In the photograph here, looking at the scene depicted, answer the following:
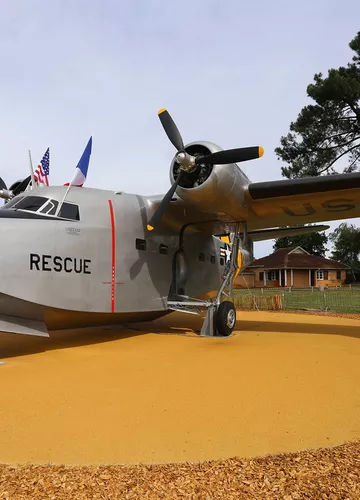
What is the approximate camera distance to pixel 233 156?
366 inches

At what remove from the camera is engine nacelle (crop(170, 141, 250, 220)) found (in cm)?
953

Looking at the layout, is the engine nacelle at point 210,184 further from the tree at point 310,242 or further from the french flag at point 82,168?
the tree at point 310,242

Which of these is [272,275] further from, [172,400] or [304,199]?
[172,400]

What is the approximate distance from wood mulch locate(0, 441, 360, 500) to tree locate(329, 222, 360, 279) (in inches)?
1586

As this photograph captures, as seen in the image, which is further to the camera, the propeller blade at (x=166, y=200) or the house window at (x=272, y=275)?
the house window at (x=272, y=275)

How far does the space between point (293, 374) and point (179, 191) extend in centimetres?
538

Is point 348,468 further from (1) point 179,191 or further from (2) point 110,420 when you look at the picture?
(1) point 179,191

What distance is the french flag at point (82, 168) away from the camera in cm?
1035

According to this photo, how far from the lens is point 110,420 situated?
414 cm

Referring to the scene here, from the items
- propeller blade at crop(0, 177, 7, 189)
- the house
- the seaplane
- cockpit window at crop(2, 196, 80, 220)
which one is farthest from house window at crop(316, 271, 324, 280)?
cockpit window at crop(2, 196, 80, 220)

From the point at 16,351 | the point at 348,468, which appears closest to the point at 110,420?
the point at 348,468

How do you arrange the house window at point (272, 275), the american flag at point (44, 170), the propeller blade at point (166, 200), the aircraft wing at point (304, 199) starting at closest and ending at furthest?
the aircraft wing at point (304, 199), the propeller blade at point (166, 200), the american flag at point (44, 170), the house window at point (272, 275)

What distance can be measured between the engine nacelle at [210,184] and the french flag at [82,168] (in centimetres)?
233

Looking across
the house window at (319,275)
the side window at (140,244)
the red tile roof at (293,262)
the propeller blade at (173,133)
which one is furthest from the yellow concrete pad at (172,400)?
the house window at (319,275)
